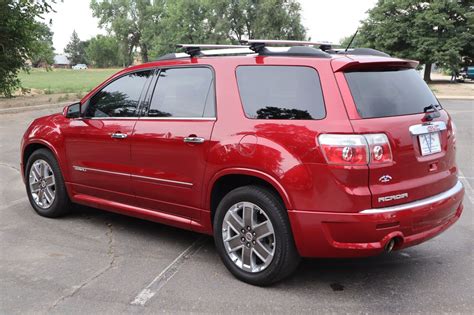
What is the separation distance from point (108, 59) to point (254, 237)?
490ft

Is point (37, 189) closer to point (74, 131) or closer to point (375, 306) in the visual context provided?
point (74, 131)

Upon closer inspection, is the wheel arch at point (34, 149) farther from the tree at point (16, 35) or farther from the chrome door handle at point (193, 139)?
the tree at point (16, 35)

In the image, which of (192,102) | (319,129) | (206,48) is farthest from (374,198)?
(206,48)

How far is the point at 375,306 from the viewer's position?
3.42m

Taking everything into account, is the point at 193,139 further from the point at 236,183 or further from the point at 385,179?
the point at 385,179

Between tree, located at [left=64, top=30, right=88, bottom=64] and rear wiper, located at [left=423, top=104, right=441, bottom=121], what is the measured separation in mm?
174369

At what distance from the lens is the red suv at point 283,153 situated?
3.30 meters

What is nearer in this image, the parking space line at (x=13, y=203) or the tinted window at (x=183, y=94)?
the tinted window at (x=183, y=94)

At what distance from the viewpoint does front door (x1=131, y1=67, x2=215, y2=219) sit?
159 inches

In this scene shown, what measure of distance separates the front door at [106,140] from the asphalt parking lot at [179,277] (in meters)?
0.52

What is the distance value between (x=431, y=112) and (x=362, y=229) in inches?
48.3

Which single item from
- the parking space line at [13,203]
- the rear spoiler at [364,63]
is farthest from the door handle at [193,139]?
the parking space line at [13,203]

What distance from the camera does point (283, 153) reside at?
348 cm

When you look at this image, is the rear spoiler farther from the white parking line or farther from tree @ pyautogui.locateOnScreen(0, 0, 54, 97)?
tree @ pyautogui.locateOnScreen(0, 0, 54, 97)
